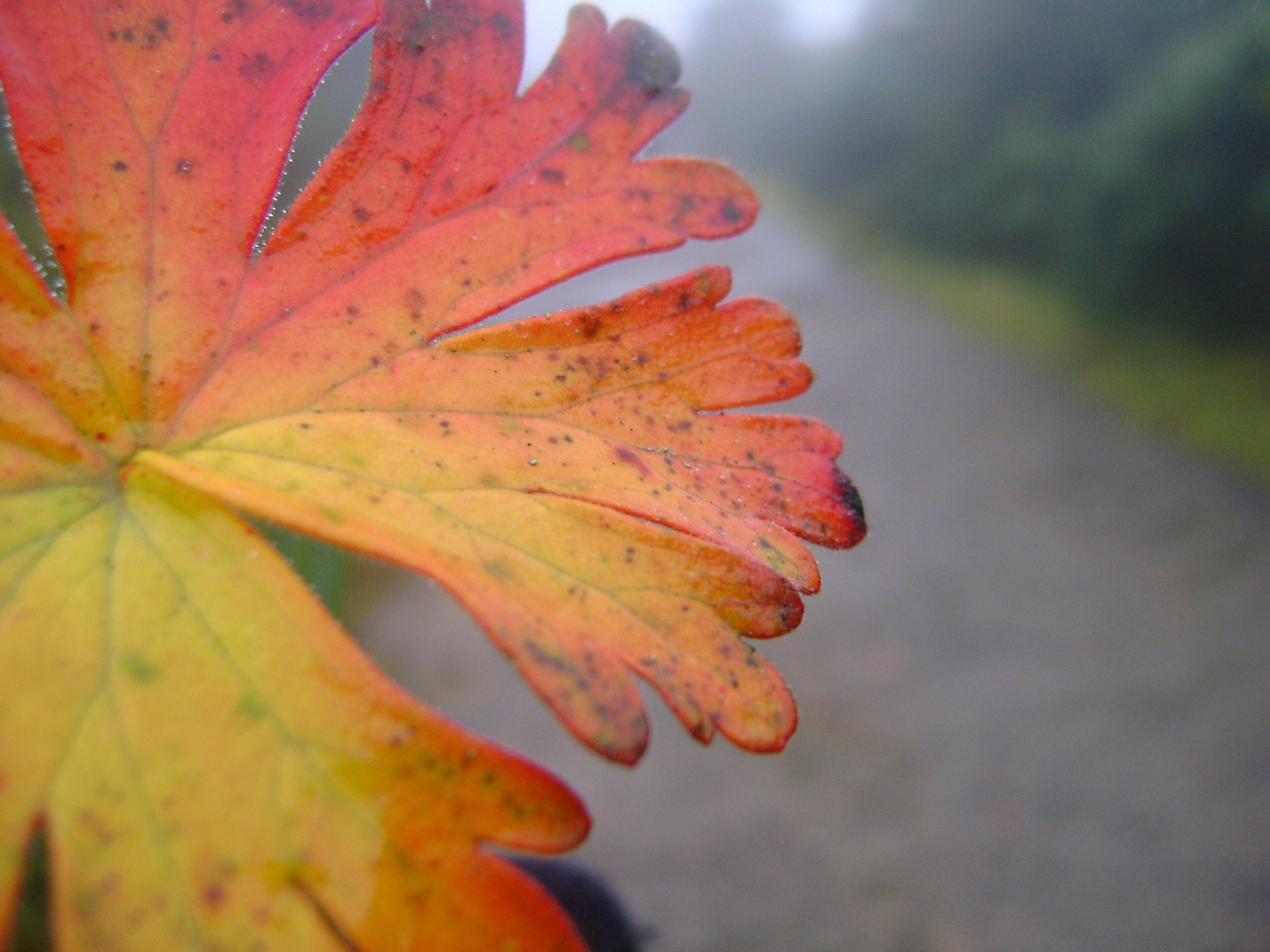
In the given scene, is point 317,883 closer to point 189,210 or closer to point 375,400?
point 375,400

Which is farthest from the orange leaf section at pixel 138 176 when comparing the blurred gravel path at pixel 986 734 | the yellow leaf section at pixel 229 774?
the blurred gravel path at pixel 986 734

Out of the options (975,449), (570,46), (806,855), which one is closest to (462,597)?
(570,46)

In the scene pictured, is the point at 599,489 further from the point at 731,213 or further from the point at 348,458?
the point at 731,213

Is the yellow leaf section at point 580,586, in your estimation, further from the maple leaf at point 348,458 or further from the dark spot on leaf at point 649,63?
the dark spot on leaf at point 649,63

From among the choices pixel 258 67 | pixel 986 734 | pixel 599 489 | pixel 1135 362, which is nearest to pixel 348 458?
pixel 599 489

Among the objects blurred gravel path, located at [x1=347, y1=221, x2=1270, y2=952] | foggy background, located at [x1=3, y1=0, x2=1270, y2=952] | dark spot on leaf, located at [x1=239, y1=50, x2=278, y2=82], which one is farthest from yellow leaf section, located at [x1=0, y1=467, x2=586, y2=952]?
blurred gravel path, located at [x1=347, y1=221, x2=1270, y2=952]

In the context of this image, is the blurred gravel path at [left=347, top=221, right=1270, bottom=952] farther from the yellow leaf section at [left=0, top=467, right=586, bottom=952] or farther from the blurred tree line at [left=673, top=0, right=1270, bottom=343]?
the yellow leaf section at [left=0, top=467, right=586, bottom=952]

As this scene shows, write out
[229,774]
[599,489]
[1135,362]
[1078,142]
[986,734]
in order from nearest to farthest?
→ [229,774] → [599,489] → [986,734] → [1135,362] → [1078,142]
